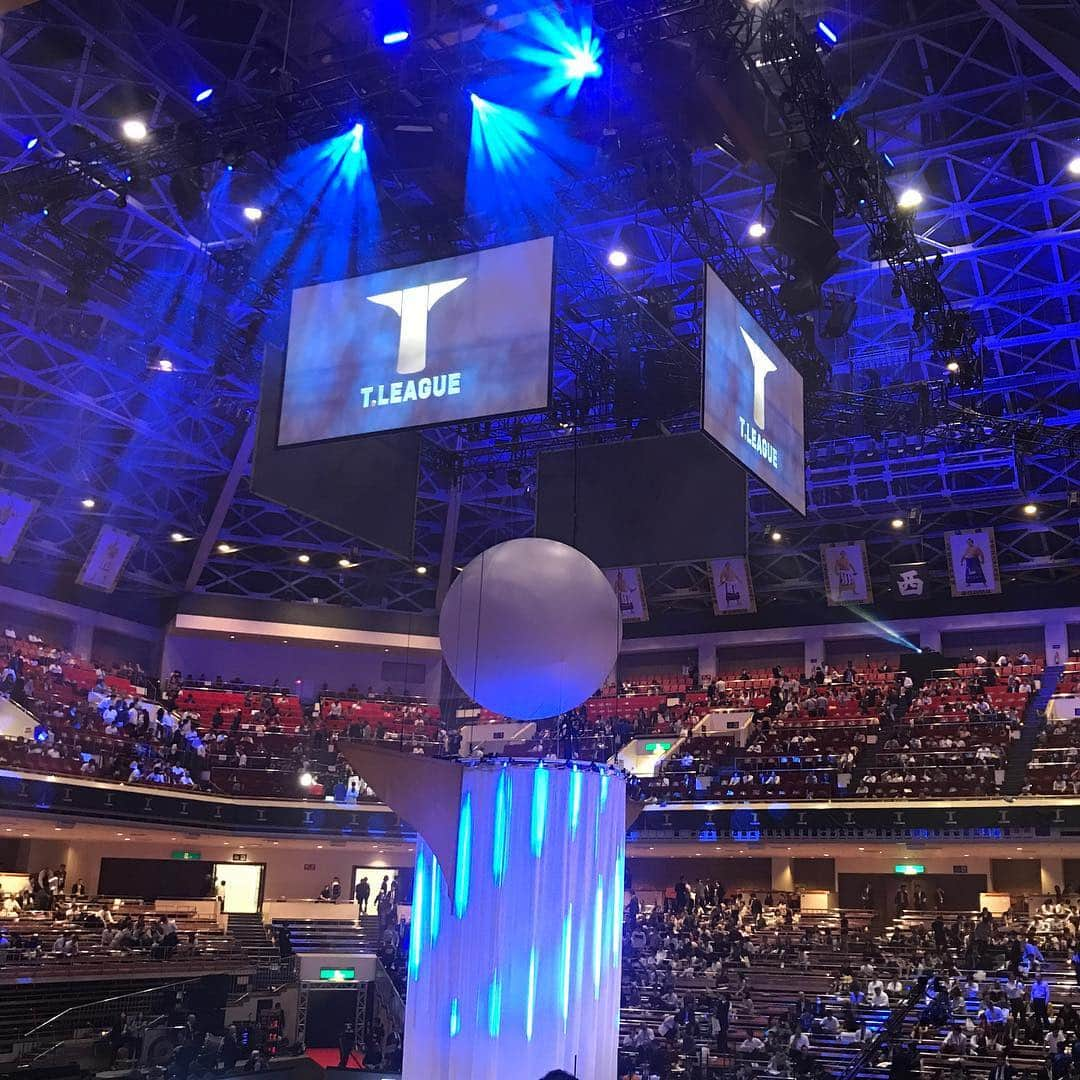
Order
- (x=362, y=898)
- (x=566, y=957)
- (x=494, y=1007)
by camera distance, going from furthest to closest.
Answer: (x=362, y=898) → (x=566, y=957) → (x=494, y=1007)

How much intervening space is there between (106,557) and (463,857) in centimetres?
2622

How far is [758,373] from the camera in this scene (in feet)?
34.8

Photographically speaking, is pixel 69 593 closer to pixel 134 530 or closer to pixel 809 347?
pixel 134 530

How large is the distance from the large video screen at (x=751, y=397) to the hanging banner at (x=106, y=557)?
23721 mm

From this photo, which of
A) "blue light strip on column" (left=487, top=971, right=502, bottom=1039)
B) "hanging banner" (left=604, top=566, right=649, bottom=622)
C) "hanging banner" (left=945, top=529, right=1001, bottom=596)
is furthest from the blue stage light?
"hanging banner" (left=604, top=566, right=649, bottom=622)

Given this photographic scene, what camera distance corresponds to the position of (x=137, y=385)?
25.7 m

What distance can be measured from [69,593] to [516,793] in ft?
94.8

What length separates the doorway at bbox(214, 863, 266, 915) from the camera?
32938 millimetres

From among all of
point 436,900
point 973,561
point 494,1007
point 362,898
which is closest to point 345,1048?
A: point 362,898

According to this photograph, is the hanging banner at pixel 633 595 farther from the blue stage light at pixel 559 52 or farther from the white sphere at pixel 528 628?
the white sphere at pixel 528 628

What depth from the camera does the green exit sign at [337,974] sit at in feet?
87.8

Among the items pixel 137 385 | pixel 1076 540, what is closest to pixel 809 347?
pixel 137 385

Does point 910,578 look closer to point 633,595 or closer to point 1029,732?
point 1029,732

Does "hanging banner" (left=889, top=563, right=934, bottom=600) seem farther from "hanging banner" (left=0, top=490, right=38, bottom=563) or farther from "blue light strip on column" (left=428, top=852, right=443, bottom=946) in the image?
"blue light strip on column" (left=428, top=852, right=443, bottom=946)
